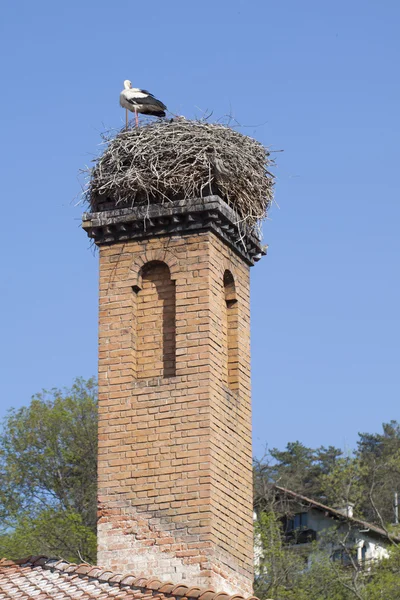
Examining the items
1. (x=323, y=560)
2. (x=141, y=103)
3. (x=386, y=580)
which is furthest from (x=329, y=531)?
(x=141, y=103)

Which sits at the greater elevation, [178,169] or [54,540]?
[178,169]

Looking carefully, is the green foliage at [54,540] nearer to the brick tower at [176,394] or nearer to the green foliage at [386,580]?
the green foliage at [386,580]

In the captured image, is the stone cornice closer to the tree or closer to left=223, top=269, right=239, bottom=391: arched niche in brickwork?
left=223, top=269, right=239, bottom=391: arched niche in brickwork

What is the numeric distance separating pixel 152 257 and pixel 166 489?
2.65 m

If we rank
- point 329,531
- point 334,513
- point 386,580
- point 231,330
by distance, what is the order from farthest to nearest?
1. point 334,513
2. point 329,531
3. point 386,580
4. point 231,330

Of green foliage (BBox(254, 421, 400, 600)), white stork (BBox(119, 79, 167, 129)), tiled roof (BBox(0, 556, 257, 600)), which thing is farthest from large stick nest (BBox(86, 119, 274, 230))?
green foliage (BBox(254, 421, 400, 600))

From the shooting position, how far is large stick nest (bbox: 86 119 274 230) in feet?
51.4

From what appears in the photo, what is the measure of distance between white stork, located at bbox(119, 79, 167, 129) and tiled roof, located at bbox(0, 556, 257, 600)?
19.8ft

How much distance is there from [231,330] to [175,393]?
4.56 ft

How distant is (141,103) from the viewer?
1773cm

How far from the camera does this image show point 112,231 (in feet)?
51.6

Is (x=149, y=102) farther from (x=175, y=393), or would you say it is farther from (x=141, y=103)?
(x=175, y=393)

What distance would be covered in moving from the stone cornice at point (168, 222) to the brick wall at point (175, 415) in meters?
0.12

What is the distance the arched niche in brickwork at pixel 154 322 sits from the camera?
15094 millimetres
